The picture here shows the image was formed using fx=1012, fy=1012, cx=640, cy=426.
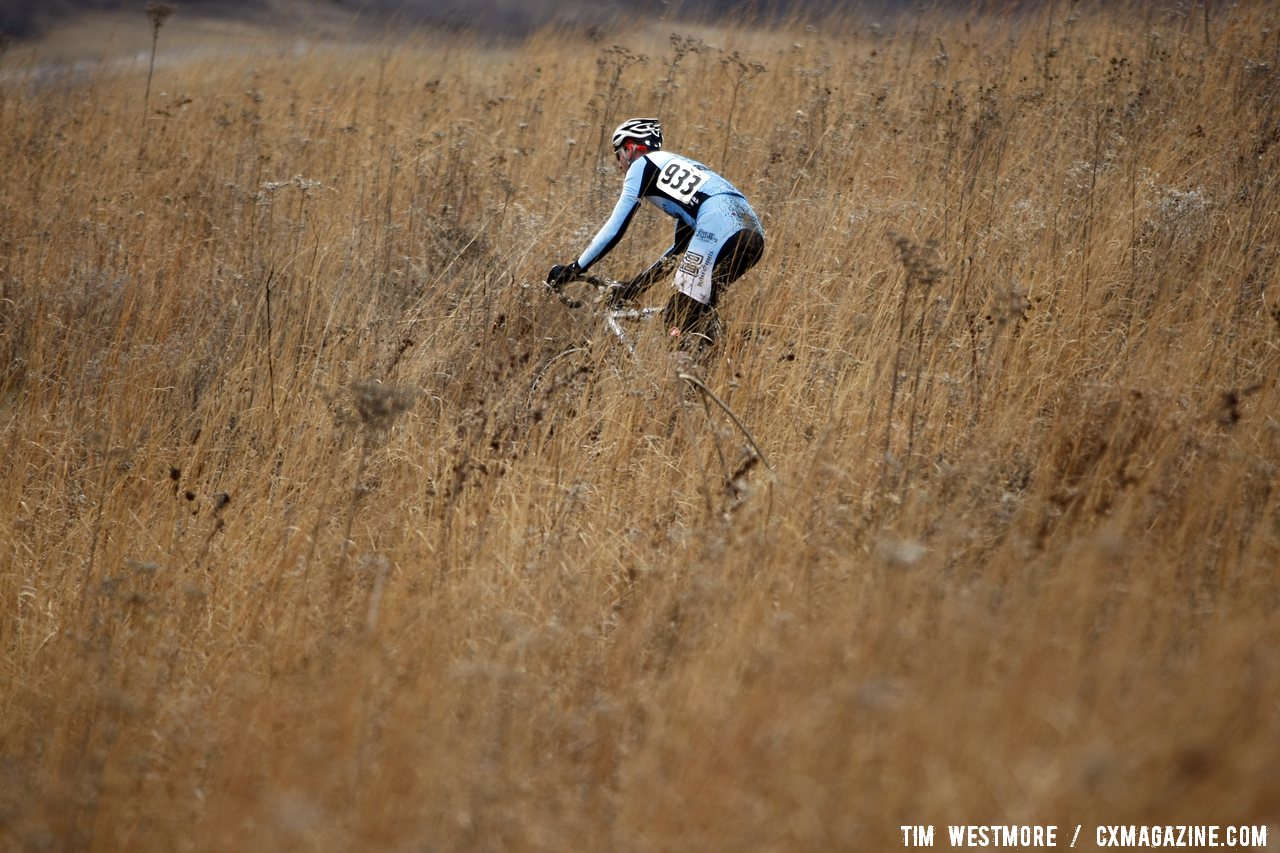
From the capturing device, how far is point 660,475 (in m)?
4.16

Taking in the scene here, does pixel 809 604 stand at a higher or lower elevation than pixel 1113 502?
lower

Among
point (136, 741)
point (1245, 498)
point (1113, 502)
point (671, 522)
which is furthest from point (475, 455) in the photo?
point (1245, 498)

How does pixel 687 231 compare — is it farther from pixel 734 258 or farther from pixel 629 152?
pixel 629 152

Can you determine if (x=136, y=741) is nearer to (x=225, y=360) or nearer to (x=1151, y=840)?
(x=1151, y=840)

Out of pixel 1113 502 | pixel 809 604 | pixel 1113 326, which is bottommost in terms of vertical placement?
pixel 809 604

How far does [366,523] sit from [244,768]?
1.69 m

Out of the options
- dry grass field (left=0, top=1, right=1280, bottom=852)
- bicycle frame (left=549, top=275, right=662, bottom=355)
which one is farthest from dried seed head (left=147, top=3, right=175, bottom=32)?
bicycle frame (left=549, top=275, right=662, bottom=355)

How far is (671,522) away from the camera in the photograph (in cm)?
396

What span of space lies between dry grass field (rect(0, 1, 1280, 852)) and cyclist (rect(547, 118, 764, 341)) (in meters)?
0.34

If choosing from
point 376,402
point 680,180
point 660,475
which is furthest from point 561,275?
point 376,402

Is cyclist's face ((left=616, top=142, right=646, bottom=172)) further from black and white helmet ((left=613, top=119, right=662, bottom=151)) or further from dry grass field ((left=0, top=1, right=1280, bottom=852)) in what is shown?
dry grass field ((left=0, top=1, right=1280, bottom=852))

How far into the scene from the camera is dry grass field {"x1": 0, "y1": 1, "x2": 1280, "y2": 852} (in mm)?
2254

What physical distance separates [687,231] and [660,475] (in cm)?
209

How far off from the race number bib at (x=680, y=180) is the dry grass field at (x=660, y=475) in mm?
674
